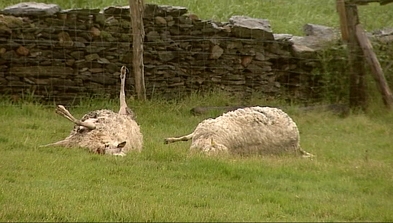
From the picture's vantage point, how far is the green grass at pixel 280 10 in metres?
16.0

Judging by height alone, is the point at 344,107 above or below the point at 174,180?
below

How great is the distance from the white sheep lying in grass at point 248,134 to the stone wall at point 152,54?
463 centimetres

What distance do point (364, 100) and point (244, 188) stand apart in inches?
286

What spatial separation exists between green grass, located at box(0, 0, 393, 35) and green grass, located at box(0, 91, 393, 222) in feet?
20.1

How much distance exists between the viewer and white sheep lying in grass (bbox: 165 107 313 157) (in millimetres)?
8414

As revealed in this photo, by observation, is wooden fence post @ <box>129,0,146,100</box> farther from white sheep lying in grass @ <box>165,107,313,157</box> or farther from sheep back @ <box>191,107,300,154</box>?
sheep back @ <box>191,107,300,154</box>

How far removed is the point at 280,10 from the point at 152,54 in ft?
16.9

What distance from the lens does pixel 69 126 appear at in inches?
420

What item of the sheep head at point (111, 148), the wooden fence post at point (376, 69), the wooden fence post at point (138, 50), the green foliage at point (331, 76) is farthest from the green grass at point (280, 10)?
the sheep head at point (111, 148)

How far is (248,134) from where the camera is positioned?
8727 mm

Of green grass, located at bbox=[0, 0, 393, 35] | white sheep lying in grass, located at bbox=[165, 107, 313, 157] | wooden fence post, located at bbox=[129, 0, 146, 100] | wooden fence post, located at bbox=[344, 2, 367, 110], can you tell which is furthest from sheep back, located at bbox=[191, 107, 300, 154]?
green grass, located at bbox=[0, 0, 393, 35]

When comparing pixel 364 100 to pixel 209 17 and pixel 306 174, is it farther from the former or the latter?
pixel 306 174

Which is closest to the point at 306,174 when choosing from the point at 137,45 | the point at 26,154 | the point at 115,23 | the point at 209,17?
the point at 26,154

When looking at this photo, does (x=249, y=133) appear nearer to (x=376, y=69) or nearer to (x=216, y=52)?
(x=376, y=69)
